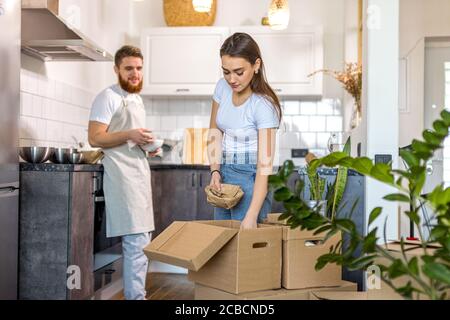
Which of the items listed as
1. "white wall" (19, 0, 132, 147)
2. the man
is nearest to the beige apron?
the man

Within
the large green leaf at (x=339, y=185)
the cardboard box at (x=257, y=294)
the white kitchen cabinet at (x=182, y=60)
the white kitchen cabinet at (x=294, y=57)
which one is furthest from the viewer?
the white kitchen cabinet at (x=182, y=60)

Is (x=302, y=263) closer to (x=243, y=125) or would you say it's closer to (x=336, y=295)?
(x=336, y=295)

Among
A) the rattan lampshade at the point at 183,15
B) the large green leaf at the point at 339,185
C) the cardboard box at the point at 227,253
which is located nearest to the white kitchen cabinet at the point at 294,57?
the rattan lampshade at the point at 183,15

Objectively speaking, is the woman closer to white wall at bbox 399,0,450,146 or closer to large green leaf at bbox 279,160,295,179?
large green leaf at bbox 279,160,295,179

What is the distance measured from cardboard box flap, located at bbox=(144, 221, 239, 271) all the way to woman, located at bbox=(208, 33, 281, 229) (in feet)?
0.96

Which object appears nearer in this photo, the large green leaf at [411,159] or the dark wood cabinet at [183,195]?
the large green leaf at [411,159]

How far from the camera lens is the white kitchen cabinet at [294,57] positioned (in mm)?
4590

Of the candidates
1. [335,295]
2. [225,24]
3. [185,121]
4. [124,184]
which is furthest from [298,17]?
[335,295]

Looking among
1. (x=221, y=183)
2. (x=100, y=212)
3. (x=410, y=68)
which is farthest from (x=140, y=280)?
(x=410, y=68)

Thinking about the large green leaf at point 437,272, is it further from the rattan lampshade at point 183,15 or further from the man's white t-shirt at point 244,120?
the rattan lampshade at point 183,15

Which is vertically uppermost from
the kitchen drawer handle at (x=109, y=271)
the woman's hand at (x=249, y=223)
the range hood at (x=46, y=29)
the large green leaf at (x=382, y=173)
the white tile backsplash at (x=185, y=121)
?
the range hood at (x=46, y=29)

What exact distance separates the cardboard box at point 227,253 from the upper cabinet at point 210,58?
9.63 feet

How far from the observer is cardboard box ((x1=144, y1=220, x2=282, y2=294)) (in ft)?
5.32
